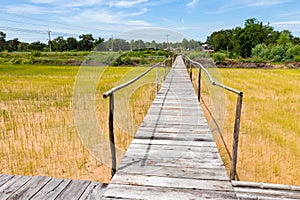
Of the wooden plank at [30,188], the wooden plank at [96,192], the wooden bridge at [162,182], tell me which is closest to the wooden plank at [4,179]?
the wooden bridge at [162,182]

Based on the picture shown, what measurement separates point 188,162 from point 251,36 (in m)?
56.5

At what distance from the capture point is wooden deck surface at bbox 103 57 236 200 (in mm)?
2156

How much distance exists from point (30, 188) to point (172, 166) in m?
1.48

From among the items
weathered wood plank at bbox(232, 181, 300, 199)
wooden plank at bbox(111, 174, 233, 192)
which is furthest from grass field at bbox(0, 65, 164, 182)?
weathered wood plank at bbox(232, 181, 300, 199)

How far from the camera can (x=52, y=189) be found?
7.58ft

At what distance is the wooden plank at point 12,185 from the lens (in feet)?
7.41

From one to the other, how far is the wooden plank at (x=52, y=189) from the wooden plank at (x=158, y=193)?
51cm

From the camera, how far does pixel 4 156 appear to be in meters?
3.74

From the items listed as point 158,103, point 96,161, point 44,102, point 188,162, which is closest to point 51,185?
point 96,161

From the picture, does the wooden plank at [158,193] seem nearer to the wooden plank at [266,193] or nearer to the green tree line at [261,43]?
the wooden plank at [266,193]

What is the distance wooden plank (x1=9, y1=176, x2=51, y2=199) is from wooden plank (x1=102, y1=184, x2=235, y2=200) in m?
0.74

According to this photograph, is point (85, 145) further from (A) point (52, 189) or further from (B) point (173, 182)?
(B) point (173, 182)

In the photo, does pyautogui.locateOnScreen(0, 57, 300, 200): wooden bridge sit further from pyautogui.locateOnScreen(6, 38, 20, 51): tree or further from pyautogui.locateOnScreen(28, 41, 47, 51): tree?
pyautogui.locateOnScreen(6, 38, 20, 51): tree

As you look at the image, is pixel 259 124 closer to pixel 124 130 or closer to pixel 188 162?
pixel 124 130
